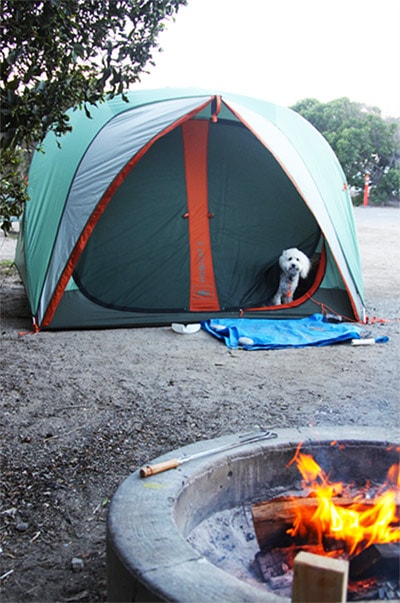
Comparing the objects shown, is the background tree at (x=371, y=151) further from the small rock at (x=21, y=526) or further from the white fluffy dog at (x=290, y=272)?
the small rock at (x=21, y=526)

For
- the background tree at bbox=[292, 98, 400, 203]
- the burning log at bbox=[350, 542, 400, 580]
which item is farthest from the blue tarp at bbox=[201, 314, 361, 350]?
the background tree at bbox=[292, 98, 400, 203]

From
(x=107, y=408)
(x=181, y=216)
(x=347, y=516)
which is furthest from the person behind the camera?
(x=181, y=216)

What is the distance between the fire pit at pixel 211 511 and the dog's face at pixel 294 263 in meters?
3.85

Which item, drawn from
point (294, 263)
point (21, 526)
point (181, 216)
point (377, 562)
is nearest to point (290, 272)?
point (294, 263)

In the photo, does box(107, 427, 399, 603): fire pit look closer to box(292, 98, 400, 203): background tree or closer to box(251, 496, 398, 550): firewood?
box(251, 496, 398, 550): firewood

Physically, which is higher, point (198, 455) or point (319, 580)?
point (319, 580)

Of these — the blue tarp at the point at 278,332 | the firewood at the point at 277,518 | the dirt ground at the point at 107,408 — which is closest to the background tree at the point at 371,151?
the dirt ground at the point at 107,408

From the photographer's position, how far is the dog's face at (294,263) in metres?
6.05

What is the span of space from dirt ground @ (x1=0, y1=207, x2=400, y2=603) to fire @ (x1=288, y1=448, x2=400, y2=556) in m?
0.30

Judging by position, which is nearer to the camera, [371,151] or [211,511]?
[211,511]

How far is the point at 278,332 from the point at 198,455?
3575 millimetres

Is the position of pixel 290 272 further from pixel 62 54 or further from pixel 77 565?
pixel 77 565

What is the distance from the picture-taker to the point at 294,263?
19.8 ft

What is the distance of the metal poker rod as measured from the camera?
6.48 feet
